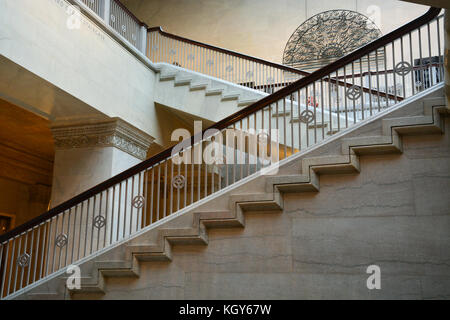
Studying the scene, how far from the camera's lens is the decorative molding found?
25.7ft

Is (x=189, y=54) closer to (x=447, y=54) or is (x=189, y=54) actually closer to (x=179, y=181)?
(x=179, y=181)

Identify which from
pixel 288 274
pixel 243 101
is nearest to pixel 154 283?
pixel 288 274

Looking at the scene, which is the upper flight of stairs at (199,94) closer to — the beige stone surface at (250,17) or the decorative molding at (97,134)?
the decorative molding at (97,134)

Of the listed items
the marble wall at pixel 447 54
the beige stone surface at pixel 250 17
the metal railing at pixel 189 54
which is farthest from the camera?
the beige stone surface at pixel 250 17

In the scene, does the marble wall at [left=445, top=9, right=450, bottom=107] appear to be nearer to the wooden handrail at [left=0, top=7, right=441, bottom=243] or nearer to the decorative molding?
the wooden handrail at [left=0, top=7, right=441, bottom=243]

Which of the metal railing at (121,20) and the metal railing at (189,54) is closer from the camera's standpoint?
the metal railing at (121,20)

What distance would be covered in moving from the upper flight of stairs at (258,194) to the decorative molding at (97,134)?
3.24 metres

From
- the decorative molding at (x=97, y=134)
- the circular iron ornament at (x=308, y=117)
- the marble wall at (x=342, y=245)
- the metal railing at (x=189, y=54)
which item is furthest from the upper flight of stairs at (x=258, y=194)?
the metal railing at (x=189, y=54)

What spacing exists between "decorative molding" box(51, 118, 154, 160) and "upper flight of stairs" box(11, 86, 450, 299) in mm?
3243

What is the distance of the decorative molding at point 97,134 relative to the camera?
7840 millimetres

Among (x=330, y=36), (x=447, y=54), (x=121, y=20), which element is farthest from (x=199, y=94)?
(x=447, y=54)

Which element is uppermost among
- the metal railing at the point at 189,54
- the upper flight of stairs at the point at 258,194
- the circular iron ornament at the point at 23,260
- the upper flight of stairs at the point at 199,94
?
the metal railing at the point at 189,54

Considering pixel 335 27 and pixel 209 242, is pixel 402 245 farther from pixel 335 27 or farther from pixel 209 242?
pixel 335 27

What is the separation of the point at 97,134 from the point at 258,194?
14.0 feet
